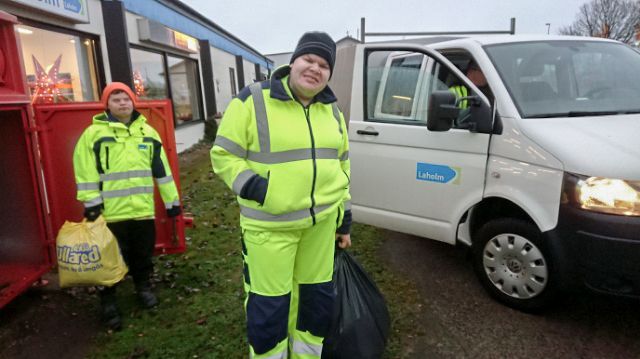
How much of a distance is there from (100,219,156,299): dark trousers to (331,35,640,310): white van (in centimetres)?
194

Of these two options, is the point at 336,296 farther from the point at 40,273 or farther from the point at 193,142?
the point at 193,142

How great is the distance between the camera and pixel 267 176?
2055mm

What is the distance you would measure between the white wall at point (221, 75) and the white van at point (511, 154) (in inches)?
448

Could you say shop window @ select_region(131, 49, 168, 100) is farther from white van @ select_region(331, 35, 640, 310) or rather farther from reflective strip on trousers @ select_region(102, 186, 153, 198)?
white van @ select_region(331, 35, 640, 310)

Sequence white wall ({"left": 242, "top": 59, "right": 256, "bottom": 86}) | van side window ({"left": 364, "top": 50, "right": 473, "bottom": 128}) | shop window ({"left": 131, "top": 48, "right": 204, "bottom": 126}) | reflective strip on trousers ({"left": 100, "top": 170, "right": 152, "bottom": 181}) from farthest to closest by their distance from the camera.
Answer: white wall ({"left": 242, "top": 59, "right": 256, "bottom": 86})
shop window ({"left": 131, "top": 48, "right": 204, "bottom": 126})
van side window ({"left": 364, "top": 50, "right": 473, "bottom": 128})
reflective strip on trousers ({"left": 100, "top": 170, "right": 152, "bottom": 181})

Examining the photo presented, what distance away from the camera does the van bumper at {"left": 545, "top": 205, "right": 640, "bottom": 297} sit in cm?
245

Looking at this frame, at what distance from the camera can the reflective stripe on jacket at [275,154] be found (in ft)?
6.69

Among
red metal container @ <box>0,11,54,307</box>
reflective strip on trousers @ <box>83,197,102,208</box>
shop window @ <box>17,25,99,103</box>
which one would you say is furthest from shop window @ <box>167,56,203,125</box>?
reflective strip on trousers @ <box>83,197,102,208</box>

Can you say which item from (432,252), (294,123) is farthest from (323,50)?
A: (432,252)

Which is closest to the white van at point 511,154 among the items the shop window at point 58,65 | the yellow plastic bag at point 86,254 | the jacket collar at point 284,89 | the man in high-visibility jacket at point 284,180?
the jacket collar at point 284,89

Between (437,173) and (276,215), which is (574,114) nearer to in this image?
(437,173)

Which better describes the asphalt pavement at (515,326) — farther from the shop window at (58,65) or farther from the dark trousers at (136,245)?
the shop window at (58,65)

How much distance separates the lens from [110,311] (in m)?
3.15

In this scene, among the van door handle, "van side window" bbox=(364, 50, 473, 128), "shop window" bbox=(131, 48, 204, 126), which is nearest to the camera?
"van side window" bbox=(364, 50, 473, 128)
